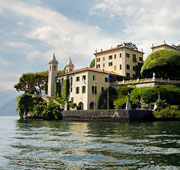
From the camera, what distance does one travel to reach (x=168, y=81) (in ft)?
182

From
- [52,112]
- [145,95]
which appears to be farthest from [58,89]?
[145,95]

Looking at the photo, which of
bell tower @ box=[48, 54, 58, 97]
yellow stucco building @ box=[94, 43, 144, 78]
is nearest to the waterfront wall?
bell tower @ box=[48, 54, 58, 97]

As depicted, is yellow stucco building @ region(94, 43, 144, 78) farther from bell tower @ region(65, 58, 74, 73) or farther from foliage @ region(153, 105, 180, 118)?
foliage @ region(153, 105, 180, 118)

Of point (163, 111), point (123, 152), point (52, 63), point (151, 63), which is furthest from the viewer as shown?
point (52, 63)

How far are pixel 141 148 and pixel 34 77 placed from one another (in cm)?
6964

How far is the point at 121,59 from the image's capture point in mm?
70688

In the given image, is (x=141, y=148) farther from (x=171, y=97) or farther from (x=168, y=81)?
(x=168, y=81)

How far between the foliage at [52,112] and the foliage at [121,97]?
15.3 metres

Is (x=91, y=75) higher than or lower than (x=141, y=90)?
higher

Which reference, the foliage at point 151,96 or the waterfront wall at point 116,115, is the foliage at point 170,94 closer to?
the foliage at point 151,96

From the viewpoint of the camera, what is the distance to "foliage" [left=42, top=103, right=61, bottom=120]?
59.0 m

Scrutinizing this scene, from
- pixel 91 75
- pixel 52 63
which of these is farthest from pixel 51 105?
pixel 52 63

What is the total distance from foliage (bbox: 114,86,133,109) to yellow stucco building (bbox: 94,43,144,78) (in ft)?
38.6

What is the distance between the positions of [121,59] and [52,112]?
26982mm
